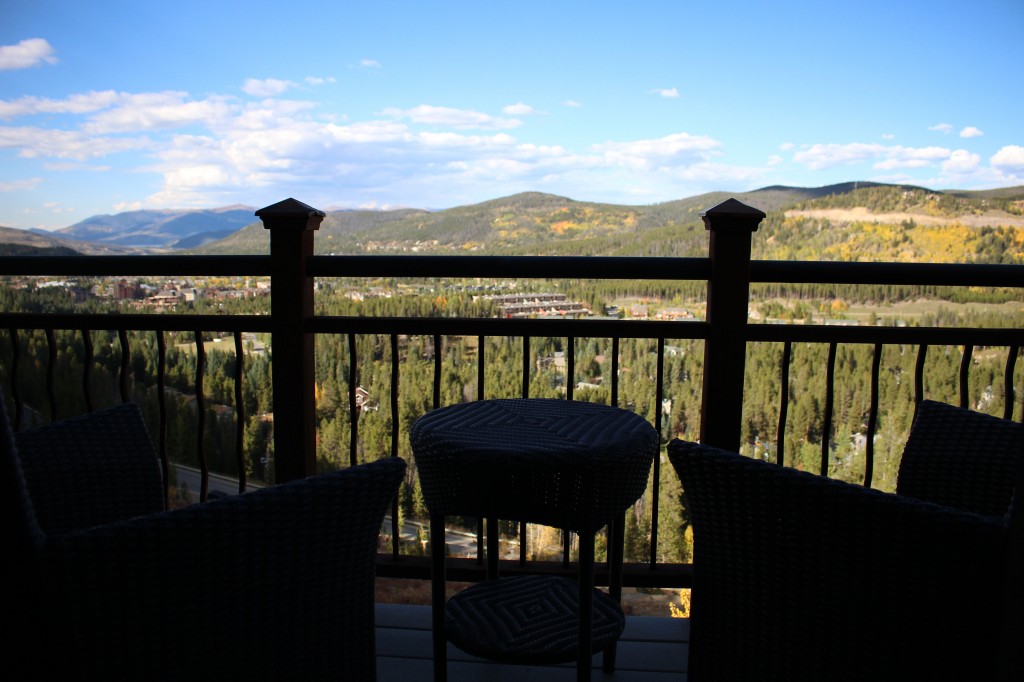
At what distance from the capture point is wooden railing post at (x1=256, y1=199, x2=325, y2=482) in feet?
8.08

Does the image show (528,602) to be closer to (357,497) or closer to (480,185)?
(357,497)

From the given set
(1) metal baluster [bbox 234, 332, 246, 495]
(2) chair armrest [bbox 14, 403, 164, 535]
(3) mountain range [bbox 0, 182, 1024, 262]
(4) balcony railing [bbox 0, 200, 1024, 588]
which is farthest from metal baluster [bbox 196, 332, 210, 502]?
(3) mountain range [bbox 0, 182, 1024, 262]

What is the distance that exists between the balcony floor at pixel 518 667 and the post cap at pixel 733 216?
1389mm

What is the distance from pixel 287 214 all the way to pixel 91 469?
3.97 feet

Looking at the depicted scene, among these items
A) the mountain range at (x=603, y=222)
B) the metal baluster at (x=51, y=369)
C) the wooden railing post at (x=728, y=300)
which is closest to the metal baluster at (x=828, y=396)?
the wooden railing post at (x=728, y=300)

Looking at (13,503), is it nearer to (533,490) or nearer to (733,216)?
(533,490)

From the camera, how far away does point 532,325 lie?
7.70 feet

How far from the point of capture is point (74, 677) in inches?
37.5

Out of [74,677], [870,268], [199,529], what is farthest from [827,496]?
[870,268]

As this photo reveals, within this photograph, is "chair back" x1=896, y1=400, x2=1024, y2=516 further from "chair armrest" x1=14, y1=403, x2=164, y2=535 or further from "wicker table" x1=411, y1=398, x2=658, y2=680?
"chair armrest" x1=14, y1=403, x2=164, y2=535

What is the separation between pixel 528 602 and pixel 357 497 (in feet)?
3.27

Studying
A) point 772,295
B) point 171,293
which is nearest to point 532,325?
point 171,293

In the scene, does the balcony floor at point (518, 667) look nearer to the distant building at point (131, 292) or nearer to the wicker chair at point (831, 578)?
the wicker chair at point (831, 578)

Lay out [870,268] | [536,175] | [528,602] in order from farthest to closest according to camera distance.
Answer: [536,175], [870,268], [528,602]
